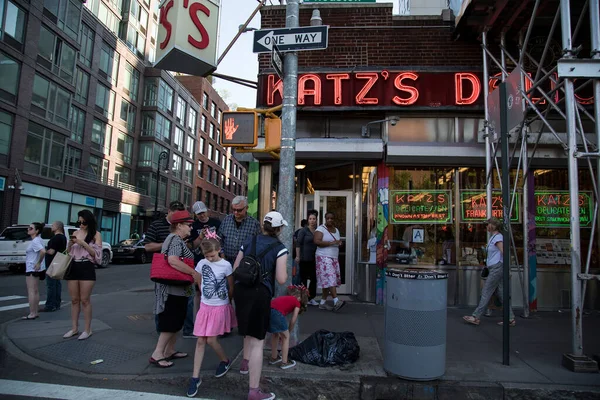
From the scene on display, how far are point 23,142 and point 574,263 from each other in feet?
85.8

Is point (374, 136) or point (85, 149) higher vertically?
point (85, 149)

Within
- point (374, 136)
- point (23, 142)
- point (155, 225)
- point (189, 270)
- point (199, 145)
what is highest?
point (199, 145)

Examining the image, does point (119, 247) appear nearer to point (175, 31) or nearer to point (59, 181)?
point (59, 181)

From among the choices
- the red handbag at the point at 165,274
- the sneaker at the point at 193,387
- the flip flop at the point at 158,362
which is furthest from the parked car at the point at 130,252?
the sneaker at the point at 193,387

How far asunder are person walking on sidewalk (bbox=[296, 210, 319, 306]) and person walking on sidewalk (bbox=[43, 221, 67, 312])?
4199 mm

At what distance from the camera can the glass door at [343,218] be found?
9360mm

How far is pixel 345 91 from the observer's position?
8758 millimetres

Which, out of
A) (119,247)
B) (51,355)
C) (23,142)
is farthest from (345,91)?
(23,142)

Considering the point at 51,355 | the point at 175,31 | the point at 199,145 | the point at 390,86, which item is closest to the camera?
the point at 51,355

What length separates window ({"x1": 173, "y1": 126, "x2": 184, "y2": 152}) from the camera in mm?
42347

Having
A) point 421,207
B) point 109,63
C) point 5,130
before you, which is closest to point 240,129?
point 421,207

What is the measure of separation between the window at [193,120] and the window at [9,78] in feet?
78.5

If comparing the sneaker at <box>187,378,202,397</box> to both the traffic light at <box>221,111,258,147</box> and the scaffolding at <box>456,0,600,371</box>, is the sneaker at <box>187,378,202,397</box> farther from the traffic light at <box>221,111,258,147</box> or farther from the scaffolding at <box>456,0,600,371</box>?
the scaffolding at <box>456,0,600,371</box>

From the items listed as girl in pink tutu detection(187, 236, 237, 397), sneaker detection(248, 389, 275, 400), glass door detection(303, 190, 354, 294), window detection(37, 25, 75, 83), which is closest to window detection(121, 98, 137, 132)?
window detection(37, 25, 75, 83)
